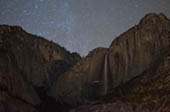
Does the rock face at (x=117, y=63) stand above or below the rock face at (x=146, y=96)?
above

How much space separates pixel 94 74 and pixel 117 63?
7980 mm

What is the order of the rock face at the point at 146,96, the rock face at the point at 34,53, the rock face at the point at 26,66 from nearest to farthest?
the rock face at the point at 146,96 → the rock face at the point at 26,66 → the rock face at the point at 34,53

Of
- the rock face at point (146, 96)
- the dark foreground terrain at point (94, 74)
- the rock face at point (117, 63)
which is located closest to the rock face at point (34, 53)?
the dark foreground terrain at point (94, 74)

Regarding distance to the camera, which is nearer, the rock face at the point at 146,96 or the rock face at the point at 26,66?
the rock face at the point at 146,96

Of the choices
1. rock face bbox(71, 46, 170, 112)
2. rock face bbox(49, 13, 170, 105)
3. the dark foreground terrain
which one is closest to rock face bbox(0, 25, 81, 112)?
the dark foreground terrain

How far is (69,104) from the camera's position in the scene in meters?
53.5

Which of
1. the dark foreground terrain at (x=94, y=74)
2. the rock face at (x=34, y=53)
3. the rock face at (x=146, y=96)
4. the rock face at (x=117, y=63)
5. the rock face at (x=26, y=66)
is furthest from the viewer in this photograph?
the rock face at (x=34, y=53)

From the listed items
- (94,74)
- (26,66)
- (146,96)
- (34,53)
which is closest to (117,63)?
(94,74)

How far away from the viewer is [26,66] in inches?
2496

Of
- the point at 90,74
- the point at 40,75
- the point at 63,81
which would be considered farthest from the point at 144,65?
the point at 40,75

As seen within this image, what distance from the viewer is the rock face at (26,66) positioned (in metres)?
41.6

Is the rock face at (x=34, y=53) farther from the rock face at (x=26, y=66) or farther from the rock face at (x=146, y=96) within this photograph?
the rock face at (x=146, y=96)

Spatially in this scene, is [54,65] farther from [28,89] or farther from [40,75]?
[28,89]

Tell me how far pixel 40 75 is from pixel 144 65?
3414cm
